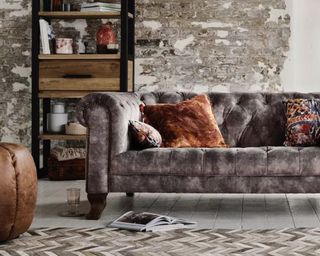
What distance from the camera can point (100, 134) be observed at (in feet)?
14.0

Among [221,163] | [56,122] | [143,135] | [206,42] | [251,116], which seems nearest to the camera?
[221,163]

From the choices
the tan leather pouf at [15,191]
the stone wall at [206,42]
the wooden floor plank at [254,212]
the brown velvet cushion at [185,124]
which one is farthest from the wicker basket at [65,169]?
the tan leather pouf at [15,191]

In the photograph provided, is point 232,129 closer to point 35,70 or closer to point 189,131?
point 189,131

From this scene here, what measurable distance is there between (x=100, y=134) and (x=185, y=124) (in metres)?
0.70

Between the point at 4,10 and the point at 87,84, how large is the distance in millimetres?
1320

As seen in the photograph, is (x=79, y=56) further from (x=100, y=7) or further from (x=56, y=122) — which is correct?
(x=56, y=122)

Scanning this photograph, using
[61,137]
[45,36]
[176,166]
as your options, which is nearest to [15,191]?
[176,166]

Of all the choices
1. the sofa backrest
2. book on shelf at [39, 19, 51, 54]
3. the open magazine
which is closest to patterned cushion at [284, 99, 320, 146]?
the sofa backrest

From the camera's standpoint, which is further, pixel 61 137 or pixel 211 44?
pixel 211 44

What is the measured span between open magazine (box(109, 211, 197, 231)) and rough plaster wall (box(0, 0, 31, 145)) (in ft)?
9.95

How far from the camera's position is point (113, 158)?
427cm

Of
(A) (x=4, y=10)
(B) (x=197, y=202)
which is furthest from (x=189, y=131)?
(A) (x=4, y=10)

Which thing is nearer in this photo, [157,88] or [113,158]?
[113,158]

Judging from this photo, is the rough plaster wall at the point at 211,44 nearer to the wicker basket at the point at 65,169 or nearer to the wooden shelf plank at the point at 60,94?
the wooden shelf plank at the point at 60,94
